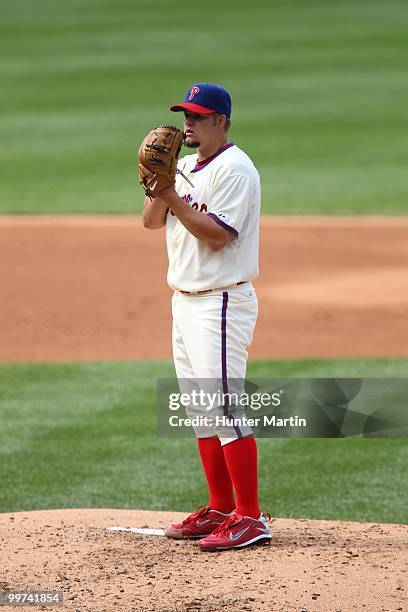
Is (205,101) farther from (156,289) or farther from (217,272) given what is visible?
(156,289)

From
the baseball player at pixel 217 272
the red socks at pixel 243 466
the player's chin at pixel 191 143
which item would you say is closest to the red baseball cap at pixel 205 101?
the baseball player at pixel 217 272

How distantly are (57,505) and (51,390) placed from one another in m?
2.39

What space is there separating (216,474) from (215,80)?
72.2 ft

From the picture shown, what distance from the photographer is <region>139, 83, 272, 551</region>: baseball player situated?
508 cm

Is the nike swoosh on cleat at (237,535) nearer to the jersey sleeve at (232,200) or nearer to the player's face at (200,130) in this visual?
the jersey sleeve at (232,200)

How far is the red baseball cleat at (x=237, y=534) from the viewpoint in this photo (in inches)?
202

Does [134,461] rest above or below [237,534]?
below

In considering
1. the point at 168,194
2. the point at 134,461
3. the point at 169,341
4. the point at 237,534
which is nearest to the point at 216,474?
the point at 237,534

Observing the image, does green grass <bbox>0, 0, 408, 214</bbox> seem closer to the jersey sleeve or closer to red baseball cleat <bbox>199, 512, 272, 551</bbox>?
Result: the jersey sleeve

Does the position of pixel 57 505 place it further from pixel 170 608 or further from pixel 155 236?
pixel 155 236

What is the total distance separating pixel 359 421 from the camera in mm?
8953

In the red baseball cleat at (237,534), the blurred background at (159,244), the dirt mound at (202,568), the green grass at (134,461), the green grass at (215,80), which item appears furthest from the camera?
the green grass at (215,80)

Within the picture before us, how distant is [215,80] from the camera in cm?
2662

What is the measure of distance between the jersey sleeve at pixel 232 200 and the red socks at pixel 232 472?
3.03 ft
